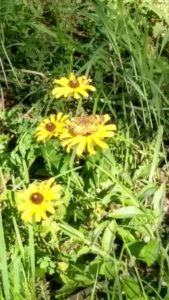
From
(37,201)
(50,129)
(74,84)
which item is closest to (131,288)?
(37,201)

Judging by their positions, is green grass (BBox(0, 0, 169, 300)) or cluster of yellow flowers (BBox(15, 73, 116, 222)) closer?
cluster of yellow flowers (BBox(15, 73, 116, 222))

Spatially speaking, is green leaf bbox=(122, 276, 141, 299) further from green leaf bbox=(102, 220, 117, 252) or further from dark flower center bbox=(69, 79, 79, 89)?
dark flower center bbox=(69, 79, 79, 89)

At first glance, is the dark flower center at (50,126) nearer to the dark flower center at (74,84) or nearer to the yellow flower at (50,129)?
the yellow flower at (50,129)

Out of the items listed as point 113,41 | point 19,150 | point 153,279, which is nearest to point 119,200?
point 153,279

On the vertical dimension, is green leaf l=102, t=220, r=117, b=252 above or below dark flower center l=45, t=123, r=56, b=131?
below

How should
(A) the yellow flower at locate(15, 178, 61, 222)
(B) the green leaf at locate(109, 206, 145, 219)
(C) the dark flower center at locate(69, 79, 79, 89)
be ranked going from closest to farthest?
1. (A) the yellow flower at locate(15, 178, 61, 222)
2. (B) the green leaf at locate(109, 206, 145, 219)
3. (C) the dark flower center at locate(69, 79, 79, 89)

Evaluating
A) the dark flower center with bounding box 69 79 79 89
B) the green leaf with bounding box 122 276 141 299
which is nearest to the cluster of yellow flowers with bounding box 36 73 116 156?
the dark flower center with bounding box 69 79 79 89

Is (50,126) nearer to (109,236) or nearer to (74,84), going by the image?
(74,84)

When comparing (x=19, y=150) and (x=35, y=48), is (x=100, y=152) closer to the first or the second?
(x=19, y=150)
